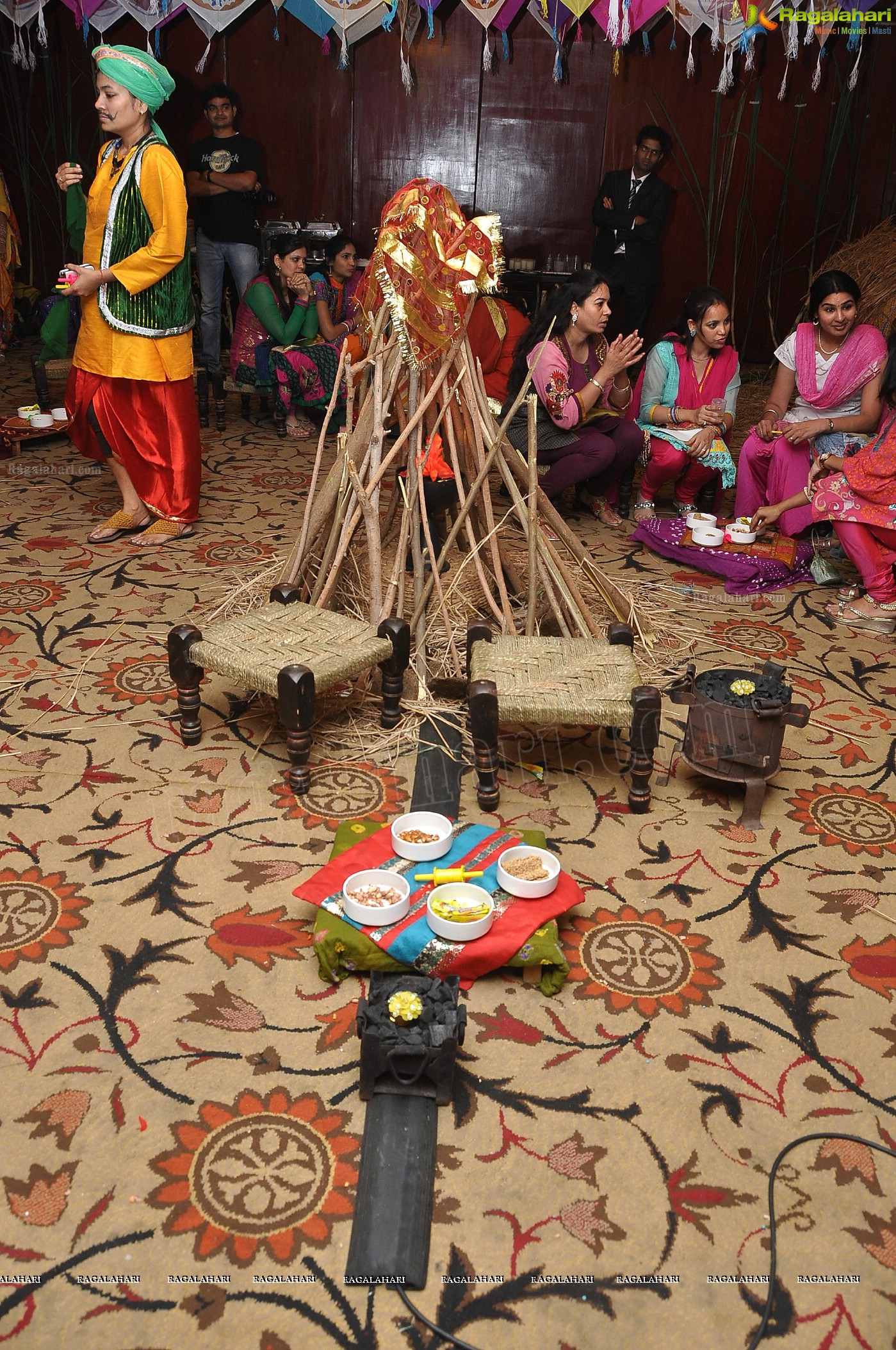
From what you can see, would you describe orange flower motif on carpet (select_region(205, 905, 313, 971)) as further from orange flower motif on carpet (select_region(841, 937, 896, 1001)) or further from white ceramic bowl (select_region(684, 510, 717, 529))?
white ceramic bowl (select_region(684, 510, 717, 529))

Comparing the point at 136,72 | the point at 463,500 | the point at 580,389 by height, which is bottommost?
the point at 463,500

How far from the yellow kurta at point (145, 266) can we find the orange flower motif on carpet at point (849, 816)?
102 inches

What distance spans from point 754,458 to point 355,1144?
10.3 ft

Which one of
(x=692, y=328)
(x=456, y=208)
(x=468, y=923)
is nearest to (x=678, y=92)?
(x=692, y=328)

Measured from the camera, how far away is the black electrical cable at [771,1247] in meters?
1.27

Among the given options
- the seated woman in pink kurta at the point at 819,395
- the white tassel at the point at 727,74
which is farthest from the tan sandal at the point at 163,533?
the white tassel at the point at 727,74

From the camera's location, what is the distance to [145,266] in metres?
3.49

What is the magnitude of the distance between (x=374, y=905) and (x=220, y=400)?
4.09 metres

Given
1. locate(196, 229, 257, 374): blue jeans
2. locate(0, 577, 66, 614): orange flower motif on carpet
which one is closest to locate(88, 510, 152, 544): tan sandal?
locate(0, 577, 66, 614): orange flower motif on carpet

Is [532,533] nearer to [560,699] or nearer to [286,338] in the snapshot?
[560,699]

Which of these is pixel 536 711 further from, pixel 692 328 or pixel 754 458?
pixel 692 328

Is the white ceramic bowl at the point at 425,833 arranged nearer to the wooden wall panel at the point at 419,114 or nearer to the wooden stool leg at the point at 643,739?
the wooden stool leg at the point at 643,739

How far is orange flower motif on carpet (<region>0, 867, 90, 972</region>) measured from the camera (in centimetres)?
186

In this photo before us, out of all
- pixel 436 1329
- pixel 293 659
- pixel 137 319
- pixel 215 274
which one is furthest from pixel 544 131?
pixel 436 1329
